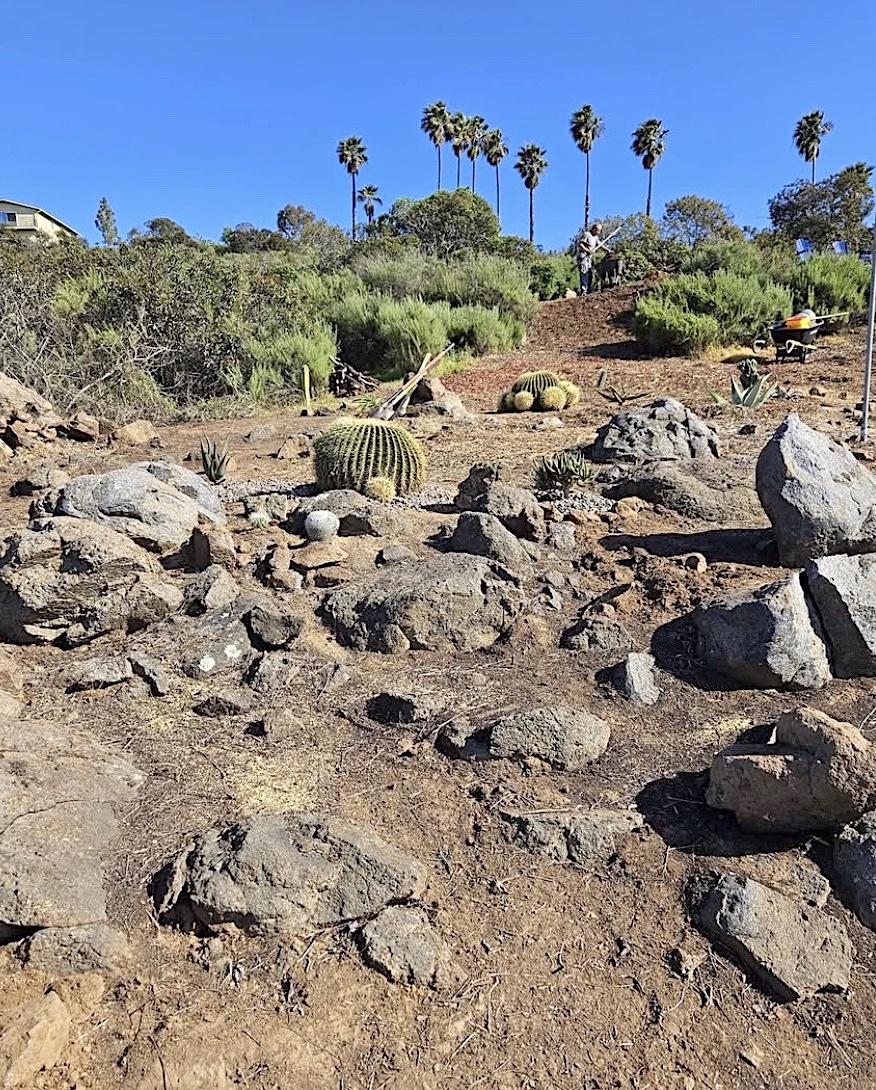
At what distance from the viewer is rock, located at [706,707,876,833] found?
2434 millimetres

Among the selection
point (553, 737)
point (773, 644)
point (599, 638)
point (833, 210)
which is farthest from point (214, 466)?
point (833, 210)

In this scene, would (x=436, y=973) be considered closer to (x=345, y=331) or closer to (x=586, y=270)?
(x=345, y=331)

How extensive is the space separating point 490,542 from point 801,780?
2159 mm

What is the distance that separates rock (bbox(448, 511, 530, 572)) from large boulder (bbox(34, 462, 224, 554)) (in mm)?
1493

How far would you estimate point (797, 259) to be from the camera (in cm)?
1694

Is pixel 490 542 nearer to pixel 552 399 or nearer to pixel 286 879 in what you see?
pixel 286 879

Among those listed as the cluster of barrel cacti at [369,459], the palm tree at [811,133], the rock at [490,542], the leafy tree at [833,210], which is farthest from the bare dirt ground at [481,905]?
the palm tree at [811,133]

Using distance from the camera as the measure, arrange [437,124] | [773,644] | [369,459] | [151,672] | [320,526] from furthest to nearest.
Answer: [437,124] → [369,459] → [320,526] → [151,672] → [773,644]

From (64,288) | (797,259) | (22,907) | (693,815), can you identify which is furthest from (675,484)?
(797,259)

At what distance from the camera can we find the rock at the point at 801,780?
243cm

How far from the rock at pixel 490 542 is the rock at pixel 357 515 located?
1.97 ft

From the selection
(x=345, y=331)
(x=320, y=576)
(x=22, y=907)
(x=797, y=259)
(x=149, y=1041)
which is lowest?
(x=149, y=1041)

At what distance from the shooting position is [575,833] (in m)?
2.61

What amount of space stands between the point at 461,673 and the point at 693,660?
101cm
